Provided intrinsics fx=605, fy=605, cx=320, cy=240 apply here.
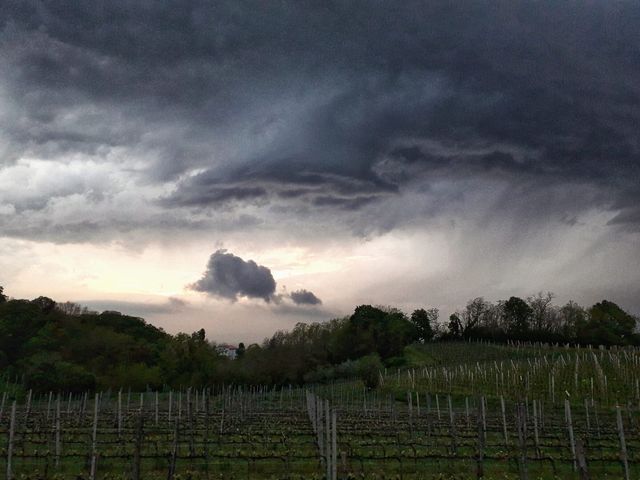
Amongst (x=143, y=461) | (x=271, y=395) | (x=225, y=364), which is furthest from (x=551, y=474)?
(x=225, y=364)

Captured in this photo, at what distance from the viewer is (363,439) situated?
899 inches

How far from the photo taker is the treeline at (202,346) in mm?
57938

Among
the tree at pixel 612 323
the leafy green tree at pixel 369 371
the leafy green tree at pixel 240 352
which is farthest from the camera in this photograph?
the tree at pixel 612 323

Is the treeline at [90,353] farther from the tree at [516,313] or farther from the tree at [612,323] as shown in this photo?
the tree at [612,323]

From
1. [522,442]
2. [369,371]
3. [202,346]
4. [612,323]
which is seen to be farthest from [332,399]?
[612,323]

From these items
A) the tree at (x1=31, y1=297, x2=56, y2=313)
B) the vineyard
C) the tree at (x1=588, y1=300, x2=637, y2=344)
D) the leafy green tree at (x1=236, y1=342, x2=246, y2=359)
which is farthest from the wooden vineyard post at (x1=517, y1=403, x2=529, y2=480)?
the tree at (x1=588, y1=300, x2=637, y2=344)

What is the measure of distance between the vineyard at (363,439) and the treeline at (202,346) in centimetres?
1159

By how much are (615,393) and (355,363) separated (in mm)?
30631

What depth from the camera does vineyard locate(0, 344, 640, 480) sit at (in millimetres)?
16625

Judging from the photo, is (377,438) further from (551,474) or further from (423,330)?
(423,330)

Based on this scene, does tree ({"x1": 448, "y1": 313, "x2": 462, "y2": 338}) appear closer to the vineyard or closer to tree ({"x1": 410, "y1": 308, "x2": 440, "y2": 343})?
tree ({"x1": 410, "y1": 308, "x2": 440, "y2": 343})

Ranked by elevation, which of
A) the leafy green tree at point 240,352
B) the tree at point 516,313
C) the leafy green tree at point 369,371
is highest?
the tree at point 516,313

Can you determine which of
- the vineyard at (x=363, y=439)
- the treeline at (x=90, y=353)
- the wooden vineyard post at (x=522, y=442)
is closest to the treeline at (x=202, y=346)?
the treeline at (x=90, y=353)

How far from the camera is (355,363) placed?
65.6 meters
